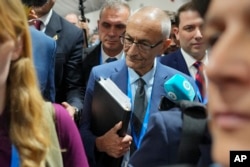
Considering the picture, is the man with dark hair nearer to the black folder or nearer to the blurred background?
the black folder

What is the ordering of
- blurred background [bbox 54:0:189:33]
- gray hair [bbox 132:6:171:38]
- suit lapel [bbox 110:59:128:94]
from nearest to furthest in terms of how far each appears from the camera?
suit lapel [bbox 110:59:128:94], gray hair [bbox 132:6:171:38], blurred background [bbox 54:0:189:33]

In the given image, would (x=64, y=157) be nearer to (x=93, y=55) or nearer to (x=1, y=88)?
(x=1, y=88)

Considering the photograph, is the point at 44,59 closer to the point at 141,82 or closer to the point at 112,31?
the point at 141,82

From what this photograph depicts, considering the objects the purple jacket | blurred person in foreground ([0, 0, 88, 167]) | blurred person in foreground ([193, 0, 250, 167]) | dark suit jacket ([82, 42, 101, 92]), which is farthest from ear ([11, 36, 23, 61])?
dark suit jacket ([82, 42, 101, 92])

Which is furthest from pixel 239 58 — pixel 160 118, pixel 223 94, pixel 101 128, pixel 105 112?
pixel 101 128

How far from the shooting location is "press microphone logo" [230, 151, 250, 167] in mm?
343

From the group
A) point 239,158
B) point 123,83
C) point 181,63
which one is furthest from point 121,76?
point 239,158

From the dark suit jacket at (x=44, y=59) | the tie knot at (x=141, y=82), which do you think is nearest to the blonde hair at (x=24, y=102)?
the dark suit jacket at (x=44, y=59)

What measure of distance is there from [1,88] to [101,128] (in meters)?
0.80

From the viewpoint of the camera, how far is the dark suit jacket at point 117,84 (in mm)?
1779

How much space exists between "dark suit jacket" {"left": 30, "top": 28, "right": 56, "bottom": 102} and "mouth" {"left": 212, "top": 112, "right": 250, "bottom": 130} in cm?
127

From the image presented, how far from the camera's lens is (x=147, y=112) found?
1764mm

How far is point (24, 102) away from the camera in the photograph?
3.44ft

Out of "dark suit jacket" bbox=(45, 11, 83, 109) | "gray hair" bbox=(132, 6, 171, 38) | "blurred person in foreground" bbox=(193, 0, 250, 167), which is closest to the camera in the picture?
"blurred person in foreground" bbox=(193, 0, 250, 167)
